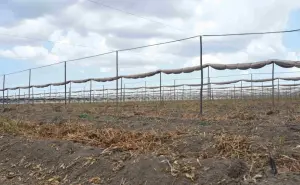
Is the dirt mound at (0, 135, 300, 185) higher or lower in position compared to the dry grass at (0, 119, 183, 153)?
lower

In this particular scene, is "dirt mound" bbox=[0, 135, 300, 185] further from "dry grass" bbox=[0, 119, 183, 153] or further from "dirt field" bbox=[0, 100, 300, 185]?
"dry grass" bbox=[0, 119, 183, 153]

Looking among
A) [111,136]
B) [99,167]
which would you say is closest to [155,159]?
[99,167]

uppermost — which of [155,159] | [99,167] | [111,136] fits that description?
[111,136]

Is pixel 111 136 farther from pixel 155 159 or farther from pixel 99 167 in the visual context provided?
pixel 155 159

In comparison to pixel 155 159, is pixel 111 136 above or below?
above

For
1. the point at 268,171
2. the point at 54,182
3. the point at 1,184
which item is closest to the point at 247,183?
the point at 268,171

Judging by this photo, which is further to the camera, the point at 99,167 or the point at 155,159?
the point at 99,167

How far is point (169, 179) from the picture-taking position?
4797 mm

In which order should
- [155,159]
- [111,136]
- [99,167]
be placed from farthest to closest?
[111,136], [99,167], [155,159]

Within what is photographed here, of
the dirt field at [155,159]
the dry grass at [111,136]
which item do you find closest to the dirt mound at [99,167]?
the dirt field at [155,159]

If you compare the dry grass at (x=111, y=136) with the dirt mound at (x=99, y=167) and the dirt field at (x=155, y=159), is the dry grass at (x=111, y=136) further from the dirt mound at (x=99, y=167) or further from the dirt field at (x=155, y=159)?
the dirt mound at (x=99, y=167)

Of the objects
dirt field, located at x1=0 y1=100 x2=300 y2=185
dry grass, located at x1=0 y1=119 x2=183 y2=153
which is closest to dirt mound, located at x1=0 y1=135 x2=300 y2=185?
dirt field, located at x1=0 y1=100 x2=300 y2=185

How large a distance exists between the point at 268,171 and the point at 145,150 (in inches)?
77.8

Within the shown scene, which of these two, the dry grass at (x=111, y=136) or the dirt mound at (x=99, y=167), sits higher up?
the dry grass at (x=111, y=136)
